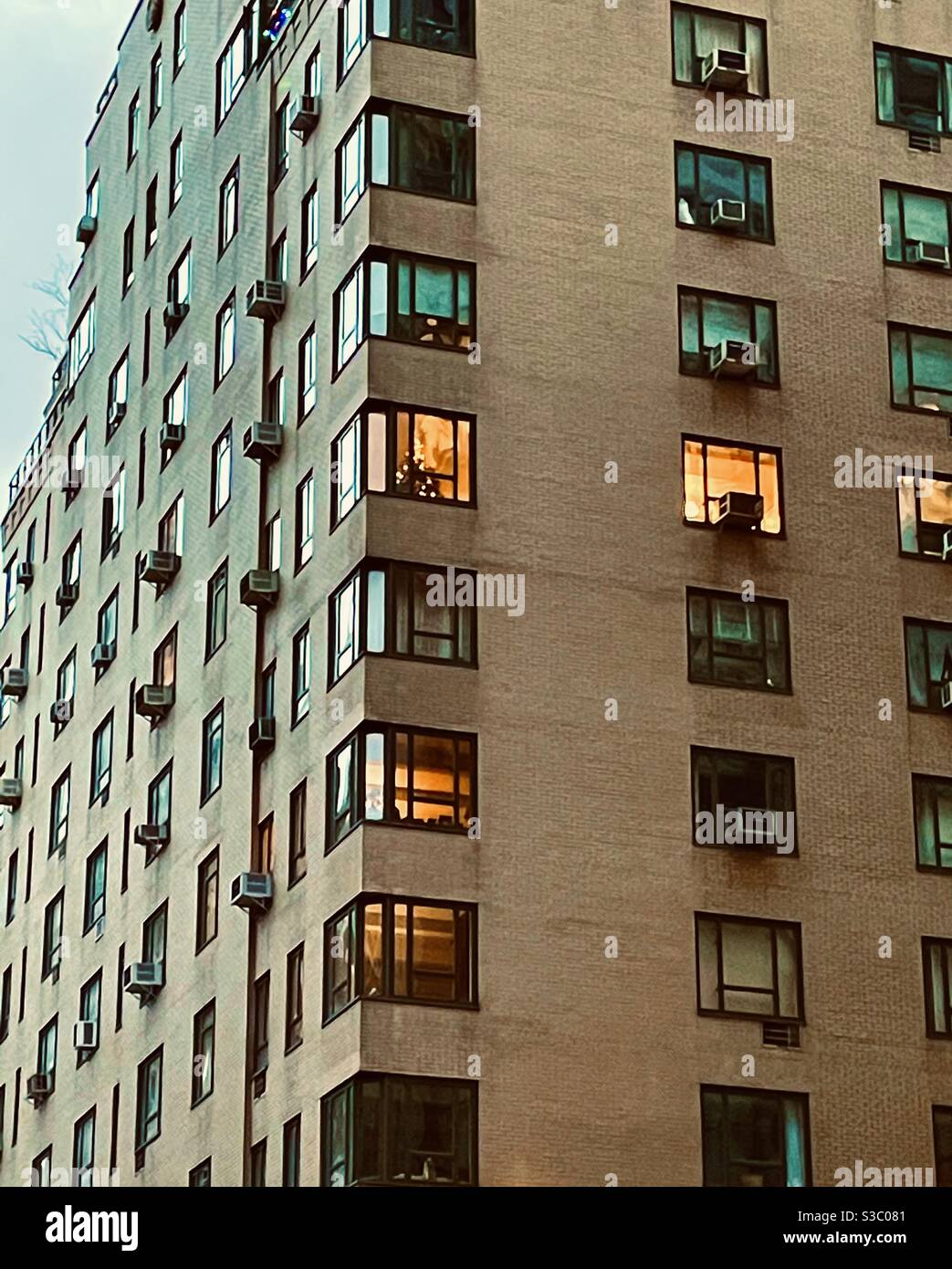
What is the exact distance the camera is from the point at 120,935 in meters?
61.9

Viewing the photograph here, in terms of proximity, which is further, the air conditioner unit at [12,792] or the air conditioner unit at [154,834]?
the air conditioner unit at [12,792]

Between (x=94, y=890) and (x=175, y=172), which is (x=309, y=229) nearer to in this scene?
(x=175, y=172)

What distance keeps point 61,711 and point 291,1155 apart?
25.6 m

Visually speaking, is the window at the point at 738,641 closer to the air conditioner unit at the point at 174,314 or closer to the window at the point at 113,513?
the air conditioner unit at the point at 174,314

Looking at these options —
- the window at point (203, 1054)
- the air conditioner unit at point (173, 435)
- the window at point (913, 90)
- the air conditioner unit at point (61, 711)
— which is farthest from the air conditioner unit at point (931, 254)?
the air conditioner unit at point (61, 711)

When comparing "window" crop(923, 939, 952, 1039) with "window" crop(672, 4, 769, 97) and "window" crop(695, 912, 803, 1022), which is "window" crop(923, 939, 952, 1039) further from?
"window" crop(672, 4, 769, 97)

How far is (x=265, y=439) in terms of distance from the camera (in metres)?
55.1

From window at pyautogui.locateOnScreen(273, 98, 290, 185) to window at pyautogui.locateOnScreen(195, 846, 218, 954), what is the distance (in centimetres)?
1520

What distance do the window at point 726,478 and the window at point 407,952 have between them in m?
9.93

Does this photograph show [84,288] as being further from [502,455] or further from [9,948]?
[502,455]

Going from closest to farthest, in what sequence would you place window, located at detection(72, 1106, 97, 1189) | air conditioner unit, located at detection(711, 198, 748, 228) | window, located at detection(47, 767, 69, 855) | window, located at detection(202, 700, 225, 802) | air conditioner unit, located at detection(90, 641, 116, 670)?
1. air conditioner unit, located at detection(711, 198, 748, 228)
2. window, located at detection(202, 700, 225, 802)
3. window, located at detection(72, 1106, 97, 1189)
4. air conditioner unit, located at detection(90, 641, 116, 670)
5. window, located at detection(47, 767, 69, 855)

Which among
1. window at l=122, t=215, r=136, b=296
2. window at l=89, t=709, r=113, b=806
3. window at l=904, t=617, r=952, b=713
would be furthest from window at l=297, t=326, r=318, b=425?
window at l=122, t=215, r=136, b=296

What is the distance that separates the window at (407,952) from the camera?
152 feet

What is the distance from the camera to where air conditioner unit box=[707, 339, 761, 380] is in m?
52.4
